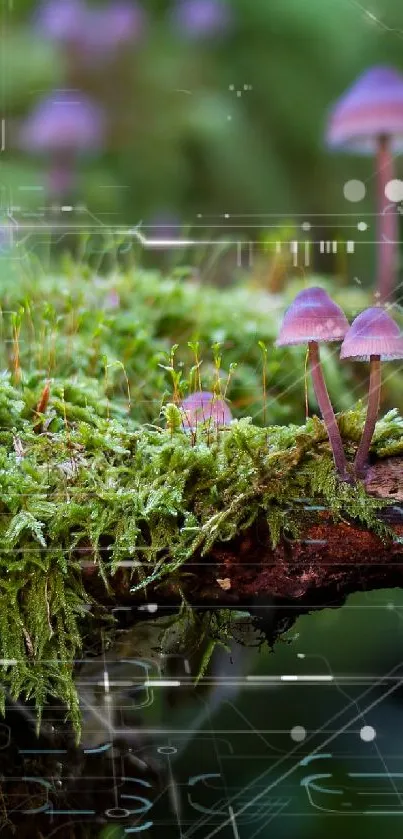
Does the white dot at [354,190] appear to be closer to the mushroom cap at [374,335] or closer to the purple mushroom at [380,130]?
the purple mushroom at [380,130]

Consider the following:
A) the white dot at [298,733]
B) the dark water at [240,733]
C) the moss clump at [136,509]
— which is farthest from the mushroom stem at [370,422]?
the white dot at [298,733]

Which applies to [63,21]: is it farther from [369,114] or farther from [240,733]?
[240,733]

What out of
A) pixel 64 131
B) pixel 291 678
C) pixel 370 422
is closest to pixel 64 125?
pixel 64 131

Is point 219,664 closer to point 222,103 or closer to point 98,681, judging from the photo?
point 98,681

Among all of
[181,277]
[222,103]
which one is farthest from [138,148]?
[181,277]

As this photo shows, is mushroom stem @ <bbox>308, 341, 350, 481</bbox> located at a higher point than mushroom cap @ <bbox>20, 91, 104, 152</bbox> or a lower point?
lower

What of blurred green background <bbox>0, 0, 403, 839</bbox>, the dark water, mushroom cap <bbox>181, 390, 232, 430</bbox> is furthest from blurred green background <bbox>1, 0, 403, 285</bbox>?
the dark water

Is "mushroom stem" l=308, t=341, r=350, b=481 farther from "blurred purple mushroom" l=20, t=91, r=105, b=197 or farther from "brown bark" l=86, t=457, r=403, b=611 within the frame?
"blurred purple mushroom" l=20, t=91, r=105, b=197
